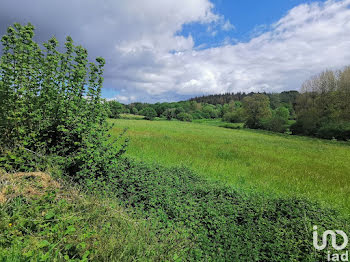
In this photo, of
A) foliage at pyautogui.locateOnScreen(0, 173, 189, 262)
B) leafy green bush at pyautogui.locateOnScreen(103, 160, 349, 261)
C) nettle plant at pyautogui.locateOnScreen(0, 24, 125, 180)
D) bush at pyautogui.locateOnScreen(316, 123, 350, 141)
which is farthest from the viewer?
bush at pyautogui.locateOnScreen(316, 123, 350, 141)

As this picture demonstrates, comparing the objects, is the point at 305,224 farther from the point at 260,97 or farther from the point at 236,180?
the point at 260,97

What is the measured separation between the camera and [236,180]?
682cm

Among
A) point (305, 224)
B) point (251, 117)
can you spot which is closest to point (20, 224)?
point (305, 224)

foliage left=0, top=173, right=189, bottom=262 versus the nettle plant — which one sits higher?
the nettle plant

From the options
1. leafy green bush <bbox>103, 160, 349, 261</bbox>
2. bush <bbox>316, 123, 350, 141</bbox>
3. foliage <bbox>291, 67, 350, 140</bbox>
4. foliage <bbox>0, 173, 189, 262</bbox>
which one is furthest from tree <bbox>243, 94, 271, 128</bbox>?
foliage <bbox>0, 173, 189, 262</bbox>

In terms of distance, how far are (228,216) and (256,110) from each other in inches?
2261

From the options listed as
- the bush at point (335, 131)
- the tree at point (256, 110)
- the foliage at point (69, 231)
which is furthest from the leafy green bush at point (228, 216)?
the tree at point (256, 110)

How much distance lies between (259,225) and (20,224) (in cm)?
447

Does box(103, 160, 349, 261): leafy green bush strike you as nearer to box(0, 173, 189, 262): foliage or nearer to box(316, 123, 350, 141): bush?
box(0, 173, 189, 262): foliage

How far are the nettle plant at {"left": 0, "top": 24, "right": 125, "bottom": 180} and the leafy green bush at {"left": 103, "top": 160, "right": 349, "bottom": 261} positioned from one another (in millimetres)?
1393

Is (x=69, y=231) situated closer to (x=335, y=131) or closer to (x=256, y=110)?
(x=335, y=131)

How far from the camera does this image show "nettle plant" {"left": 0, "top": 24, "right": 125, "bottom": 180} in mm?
5492

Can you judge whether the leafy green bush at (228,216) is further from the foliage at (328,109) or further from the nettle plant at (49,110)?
the foliage at (328,109)

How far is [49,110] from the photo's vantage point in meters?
6.20
